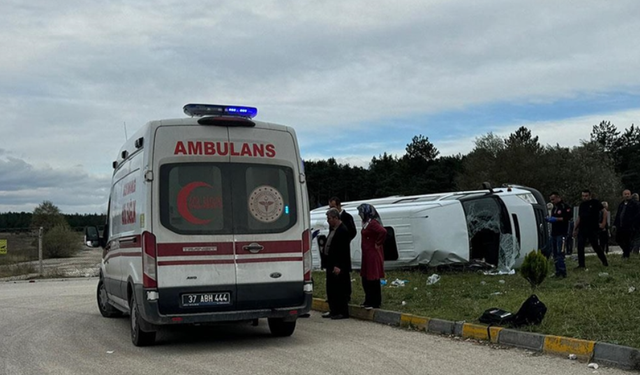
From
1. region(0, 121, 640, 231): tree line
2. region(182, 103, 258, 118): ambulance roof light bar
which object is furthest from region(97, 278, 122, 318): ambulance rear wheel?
region(0, 121, 640, 231): tree line

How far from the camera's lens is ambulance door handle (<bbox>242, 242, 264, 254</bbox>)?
29.8 ft

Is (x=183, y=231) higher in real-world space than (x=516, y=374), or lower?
higher

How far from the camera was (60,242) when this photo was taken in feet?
140

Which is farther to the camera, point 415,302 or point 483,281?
point 483,281

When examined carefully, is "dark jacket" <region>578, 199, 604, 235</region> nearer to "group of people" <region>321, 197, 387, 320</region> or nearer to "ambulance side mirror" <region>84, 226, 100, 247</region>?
"group of people" <region>321, 197, 387, 320</region>

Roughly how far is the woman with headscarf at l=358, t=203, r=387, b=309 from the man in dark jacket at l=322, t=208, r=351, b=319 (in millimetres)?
306

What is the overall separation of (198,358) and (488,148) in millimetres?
71577

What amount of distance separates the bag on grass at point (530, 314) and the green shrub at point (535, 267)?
6.53 feet

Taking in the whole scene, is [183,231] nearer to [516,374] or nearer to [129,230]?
[129,230]

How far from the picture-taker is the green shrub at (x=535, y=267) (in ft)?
36.2

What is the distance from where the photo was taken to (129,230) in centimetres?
970

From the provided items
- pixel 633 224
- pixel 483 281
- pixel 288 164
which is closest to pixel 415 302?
pixel 483 281

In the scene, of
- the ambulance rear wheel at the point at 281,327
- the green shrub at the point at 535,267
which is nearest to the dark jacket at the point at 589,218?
the green shrub at the point at 535,267

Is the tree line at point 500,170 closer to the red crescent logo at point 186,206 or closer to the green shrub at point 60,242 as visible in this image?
the green shrub at point 60,242
